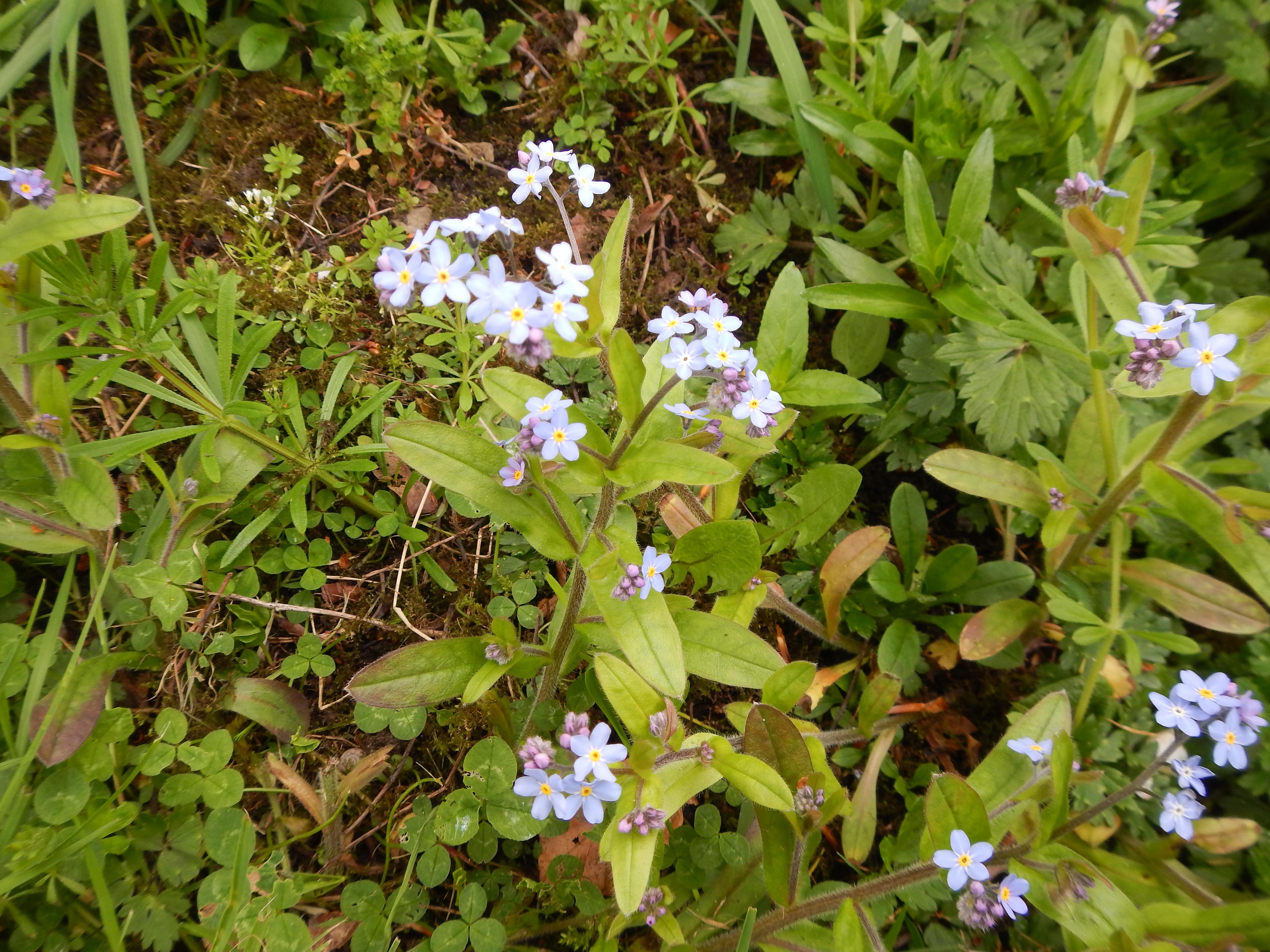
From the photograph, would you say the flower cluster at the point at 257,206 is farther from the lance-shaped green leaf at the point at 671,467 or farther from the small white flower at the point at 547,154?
the lance-shaped green leaf at the point at 671,467

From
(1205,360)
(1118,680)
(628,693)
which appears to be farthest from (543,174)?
(1118,680)

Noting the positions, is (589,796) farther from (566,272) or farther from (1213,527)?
(1213,527)

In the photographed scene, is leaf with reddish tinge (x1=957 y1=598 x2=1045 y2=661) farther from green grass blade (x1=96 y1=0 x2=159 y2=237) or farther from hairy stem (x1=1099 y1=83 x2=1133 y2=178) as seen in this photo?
green grass blade (x1=96 y1=0 x2=159 y2=237)

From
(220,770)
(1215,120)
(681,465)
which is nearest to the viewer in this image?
(681,465)

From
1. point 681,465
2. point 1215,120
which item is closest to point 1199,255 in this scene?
point 1215,120

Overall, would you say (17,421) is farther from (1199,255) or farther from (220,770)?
(1199,255)

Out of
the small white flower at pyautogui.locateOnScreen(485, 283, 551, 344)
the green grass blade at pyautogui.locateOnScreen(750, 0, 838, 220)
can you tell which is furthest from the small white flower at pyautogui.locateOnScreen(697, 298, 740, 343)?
the green grass blade at pyautogui.locateOnScreen(750, 0, 838, 220)
